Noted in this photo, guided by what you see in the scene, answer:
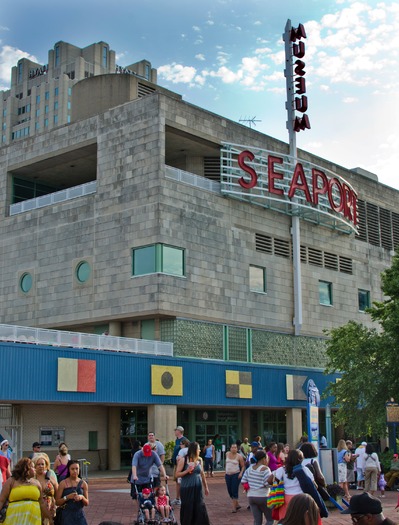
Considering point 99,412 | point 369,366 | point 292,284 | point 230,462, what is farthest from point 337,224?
point 230,462

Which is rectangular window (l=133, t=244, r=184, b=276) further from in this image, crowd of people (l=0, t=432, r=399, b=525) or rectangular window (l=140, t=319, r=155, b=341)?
crowd of people (l=0, t=432, r=399, b=525)

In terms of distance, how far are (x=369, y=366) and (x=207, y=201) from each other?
1202 centimetres

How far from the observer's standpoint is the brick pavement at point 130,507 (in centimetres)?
1781

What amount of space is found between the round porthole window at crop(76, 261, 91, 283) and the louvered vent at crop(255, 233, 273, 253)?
902cm

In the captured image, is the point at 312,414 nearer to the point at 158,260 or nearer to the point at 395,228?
the point at 158,260

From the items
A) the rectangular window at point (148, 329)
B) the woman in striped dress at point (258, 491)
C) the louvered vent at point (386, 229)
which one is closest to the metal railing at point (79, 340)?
the rectangular window at point (148, 329)

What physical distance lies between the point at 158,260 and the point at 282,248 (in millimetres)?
9603

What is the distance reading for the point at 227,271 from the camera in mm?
40656

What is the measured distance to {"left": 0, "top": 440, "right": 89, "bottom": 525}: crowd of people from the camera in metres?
9.80

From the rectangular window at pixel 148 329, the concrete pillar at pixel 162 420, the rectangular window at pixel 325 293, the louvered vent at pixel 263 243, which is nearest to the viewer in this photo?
the concrete pillar at pixel 162 420

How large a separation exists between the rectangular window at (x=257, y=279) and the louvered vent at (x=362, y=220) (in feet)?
35.0

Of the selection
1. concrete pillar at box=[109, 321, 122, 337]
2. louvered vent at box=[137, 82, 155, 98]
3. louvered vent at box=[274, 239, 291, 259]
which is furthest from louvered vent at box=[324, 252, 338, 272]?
concrete pillar at box=[109, 321, 122, 337]

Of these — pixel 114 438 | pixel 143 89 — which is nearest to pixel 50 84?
pixel 143 89

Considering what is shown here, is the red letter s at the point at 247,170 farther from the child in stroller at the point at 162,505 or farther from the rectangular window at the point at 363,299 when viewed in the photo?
the child in stroller at the point at 162,505
